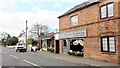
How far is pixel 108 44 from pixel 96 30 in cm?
272

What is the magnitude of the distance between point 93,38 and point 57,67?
9827mm

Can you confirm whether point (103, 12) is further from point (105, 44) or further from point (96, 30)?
point (105, 44)

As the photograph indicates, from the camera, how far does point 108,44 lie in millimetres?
24906

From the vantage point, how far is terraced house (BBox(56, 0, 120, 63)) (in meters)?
23.6

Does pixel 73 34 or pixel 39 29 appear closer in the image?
pixel 73 34

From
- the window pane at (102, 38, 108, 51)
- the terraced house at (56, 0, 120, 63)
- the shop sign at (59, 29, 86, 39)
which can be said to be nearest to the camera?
the terraced house at (56, 0, 120, 63)

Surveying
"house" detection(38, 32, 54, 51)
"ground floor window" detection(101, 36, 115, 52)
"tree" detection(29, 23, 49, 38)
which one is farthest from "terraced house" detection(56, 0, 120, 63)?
"tree" detection(29, 23, 49, 38)

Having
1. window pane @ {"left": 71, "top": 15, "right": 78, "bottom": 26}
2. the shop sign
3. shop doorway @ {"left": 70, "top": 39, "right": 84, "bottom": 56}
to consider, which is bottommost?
shop doorway @ {"left": 70, "top": 39, "right": 84, "bottom": 56}

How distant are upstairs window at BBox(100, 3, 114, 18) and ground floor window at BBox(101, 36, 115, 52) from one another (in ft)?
7.18

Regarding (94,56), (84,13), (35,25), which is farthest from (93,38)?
(35,25)

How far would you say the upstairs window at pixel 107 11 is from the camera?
79.7 ft

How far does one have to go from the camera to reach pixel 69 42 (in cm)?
3594

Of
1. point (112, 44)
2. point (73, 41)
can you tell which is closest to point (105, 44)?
point (112, 44)

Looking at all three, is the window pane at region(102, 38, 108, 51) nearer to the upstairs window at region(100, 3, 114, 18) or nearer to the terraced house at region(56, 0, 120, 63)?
the terraced house at region(56, 0, 120, 63)
